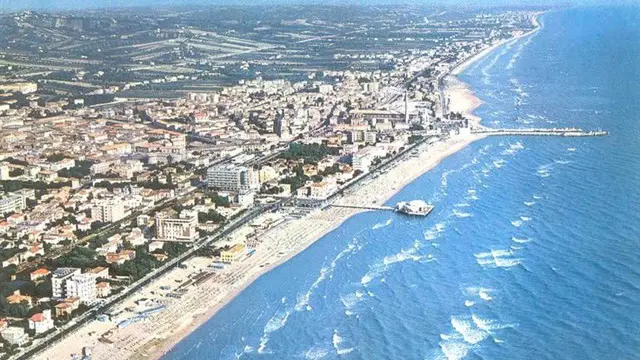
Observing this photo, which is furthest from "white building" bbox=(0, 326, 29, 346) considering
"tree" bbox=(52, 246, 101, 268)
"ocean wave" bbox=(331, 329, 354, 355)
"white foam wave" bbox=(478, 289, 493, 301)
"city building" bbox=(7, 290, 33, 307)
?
"white foam wave" bbox=(478, 289, 493, 301)

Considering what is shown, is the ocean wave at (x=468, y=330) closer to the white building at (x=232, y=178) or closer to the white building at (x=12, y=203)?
the white building at (x=232, y=178)

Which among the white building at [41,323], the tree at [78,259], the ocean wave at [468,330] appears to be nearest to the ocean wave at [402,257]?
the ocean wave at [468,330]

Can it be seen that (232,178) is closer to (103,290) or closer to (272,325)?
(103,290)

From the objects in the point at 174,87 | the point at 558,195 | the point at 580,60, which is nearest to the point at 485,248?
the point at 558,195

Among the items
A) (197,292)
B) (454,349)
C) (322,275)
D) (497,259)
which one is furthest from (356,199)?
(454,349)

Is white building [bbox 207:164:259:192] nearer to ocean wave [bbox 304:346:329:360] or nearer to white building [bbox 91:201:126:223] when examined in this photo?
white building [bbox 91:201:126:223]
